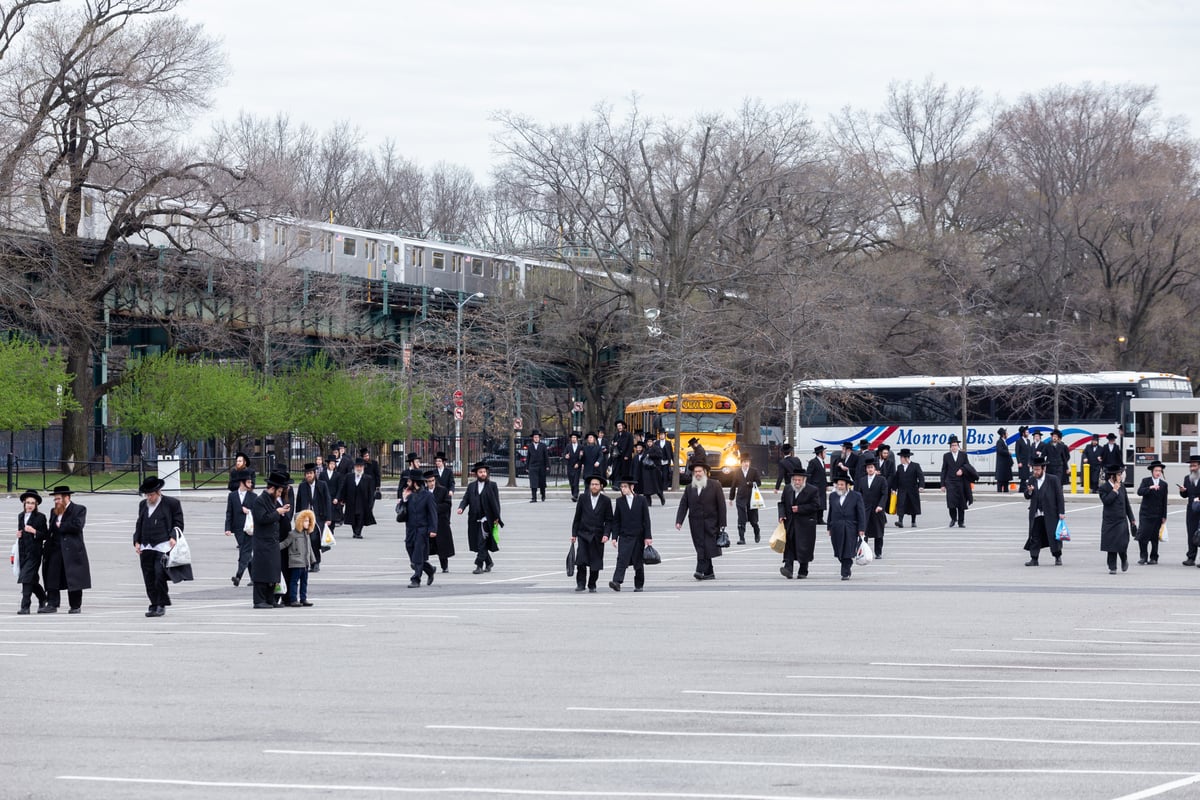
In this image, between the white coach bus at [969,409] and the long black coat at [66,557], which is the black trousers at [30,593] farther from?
the white coach bus at [969,409]

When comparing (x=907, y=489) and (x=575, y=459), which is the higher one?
(x=575, y=459)

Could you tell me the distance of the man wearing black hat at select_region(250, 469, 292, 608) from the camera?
19750 millimetres

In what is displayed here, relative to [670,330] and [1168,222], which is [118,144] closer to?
[670,330]

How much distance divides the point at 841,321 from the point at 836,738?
165ft

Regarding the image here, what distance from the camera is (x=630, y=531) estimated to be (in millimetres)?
21406

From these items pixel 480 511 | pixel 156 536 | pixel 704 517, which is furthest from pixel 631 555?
pixel 156 536

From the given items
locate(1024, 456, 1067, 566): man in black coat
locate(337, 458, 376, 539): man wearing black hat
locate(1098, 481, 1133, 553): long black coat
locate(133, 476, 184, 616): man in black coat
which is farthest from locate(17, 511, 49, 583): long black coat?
locate(1098, 481, 1133, 553): long black coat

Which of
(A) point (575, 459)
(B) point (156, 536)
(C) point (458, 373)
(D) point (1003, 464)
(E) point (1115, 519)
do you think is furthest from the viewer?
(C) point (458, 373)

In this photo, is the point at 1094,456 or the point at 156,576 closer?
the point at 156,576

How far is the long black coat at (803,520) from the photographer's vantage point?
2323 cm

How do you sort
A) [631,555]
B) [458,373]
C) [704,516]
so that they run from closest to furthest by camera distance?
[631,555], [704,516], [458,373]

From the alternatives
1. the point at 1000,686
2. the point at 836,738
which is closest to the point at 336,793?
the point at 836,738

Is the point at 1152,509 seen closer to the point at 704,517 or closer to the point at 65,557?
the point at 704,517

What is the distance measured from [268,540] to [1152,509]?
1342cm
